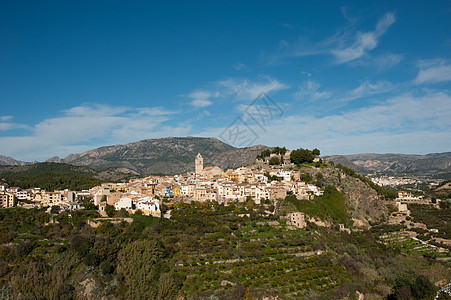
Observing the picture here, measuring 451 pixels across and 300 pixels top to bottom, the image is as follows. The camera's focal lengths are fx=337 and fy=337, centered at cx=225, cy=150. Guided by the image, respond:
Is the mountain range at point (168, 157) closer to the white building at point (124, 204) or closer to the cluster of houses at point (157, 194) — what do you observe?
the cluster of houses at point (157, 194)

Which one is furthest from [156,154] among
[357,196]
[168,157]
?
[357,196]

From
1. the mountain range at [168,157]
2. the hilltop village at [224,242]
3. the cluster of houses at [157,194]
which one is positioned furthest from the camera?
the mountain range at [168,157]

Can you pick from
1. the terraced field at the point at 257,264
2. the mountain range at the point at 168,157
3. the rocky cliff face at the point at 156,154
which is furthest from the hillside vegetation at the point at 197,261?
the mountain range at the point at 168,157

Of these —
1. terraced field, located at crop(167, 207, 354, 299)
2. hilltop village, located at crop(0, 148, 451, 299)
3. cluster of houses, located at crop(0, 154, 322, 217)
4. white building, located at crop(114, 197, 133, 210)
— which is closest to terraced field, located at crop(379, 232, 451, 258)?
hilltop village, located at crop(0, 148, 451, 299)

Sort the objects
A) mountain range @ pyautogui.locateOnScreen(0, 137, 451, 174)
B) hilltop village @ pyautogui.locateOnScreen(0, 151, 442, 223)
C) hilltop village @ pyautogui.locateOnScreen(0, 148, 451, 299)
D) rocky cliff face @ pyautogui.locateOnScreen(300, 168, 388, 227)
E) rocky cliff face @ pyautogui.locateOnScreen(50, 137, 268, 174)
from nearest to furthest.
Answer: hilltop village @ pyautogui.locateOnScreen(0, 148, 451, 299) → hilltop village @ pyautogui.locateOnScreen(0, 151, 442, 223) → rocky cliff face @ pyautogui.locateOnScreen(300, 168, 388, 227) → rocky cliff face @ pyautogui.locateOnScreen(50, 137, 268, 174) → mountain range @ pyautogui.locateOnScreen(0, 137, 451, 174)

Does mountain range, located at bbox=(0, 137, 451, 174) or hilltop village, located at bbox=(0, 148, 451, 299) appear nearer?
hilltop village, located at bbox=(0, 148, 451, 299)

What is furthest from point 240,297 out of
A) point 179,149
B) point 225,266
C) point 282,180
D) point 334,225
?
point 179,149

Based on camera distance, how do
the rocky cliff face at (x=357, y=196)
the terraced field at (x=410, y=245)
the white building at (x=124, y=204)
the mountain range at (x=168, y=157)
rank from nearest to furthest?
the terraced field at (x=410, y=245), the white building at (x=124, y=204), the rocky cliff face at (x=357, y=196), the mountain range at (x=168, y=157)

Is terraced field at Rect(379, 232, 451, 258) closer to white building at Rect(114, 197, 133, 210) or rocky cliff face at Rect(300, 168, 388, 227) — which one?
rocky cliff face at Rect(300, 168, 388, 227)

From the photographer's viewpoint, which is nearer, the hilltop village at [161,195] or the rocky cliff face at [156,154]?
the hilltop village at [161,195]

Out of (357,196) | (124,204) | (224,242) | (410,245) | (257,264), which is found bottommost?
(410,245)

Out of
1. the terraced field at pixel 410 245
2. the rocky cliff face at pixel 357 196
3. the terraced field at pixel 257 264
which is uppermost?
the rocky cliff face at pixel 357 196

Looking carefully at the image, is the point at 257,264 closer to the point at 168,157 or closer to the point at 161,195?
the point at 161,195

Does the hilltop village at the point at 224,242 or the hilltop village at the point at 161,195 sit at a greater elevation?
the hilltop village at the point at 161,195
